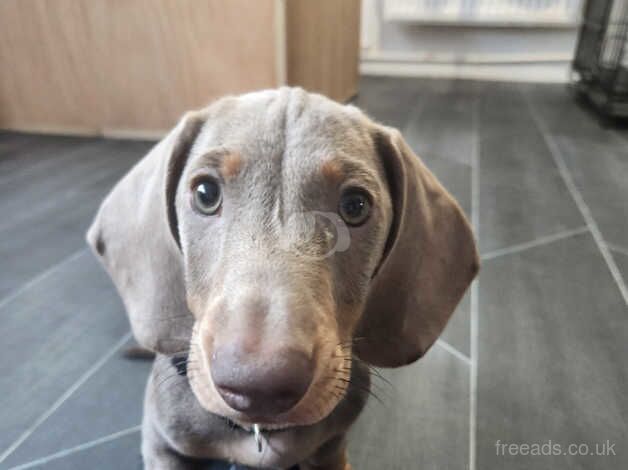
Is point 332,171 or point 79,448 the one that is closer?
point 332,171

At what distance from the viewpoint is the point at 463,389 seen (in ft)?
4.44

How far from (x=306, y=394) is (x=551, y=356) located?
3.44ft

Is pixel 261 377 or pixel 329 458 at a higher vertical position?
pixel 261 377

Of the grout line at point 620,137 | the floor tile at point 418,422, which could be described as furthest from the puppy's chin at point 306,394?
the grout line at point 620,137

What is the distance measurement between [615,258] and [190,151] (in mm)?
1602

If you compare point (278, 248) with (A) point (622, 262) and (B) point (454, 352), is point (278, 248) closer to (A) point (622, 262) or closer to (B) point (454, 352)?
(B) point (454, 352)

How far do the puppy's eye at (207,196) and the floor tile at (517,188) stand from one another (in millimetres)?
1373

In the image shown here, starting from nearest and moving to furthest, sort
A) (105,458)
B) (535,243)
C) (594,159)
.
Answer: (105,458)
(535,243)
(594,159)

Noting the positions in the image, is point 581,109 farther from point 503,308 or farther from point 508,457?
point 508,457

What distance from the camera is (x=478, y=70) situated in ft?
17.1

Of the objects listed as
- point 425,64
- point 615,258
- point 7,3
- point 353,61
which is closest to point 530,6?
point 425,64

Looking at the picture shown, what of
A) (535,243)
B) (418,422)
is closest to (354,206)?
(418,422)

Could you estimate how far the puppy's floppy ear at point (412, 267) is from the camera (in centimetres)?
92

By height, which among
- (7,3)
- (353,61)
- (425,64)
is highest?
(7,3)
